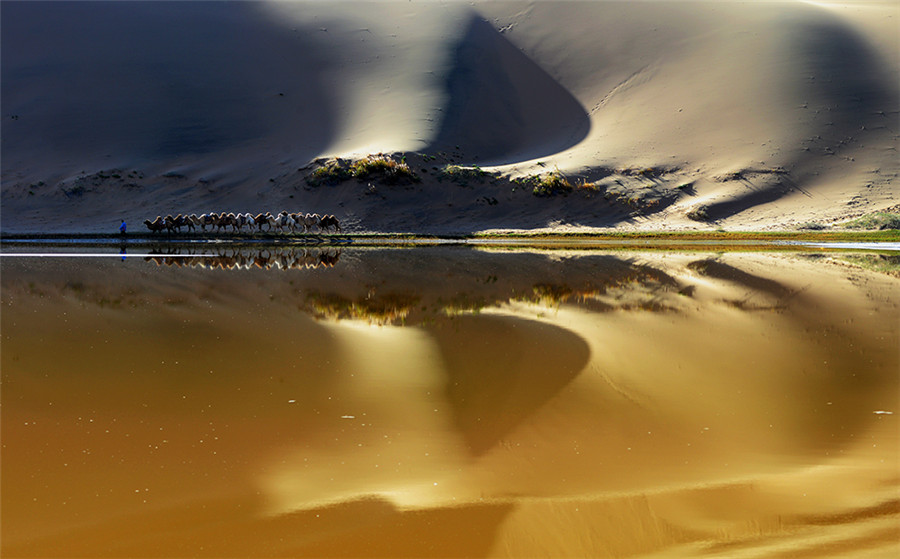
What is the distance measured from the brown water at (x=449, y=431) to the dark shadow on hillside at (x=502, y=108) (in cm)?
4418

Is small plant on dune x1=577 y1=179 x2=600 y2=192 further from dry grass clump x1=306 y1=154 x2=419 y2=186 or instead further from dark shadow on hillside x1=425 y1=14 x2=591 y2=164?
dry grass clump x1=306 y1=154 x2=419 y2=186

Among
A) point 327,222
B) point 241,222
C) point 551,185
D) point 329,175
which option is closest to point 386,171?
point 329,175

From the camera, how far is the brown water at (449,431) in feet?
17.4

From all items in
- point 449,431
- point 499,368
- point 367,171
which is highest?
point 367,171

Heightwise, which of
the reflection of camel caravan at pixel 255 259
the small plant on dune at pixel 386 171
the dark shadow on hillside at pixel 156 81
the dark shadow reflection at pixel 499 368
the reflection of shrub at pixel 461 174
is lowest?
the dark shadow reflection at pixel 499 368

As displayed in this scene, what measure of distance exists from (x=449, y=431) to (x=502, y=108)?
5971 cm

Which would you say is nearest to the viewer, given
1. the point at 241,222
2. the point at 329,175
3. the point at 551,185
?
the point at 241,222

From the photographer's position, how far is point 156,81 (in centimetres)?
6844

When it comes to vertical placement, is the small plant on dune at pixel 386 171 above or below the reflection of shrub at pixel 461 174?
above

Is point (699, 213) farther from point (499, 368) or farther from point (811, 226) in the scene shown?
point (499, 368)

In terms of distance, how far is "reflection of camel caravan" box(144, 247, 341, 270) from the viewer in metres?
25.1

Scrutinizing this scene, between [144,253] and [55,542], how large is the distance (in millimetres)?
27513

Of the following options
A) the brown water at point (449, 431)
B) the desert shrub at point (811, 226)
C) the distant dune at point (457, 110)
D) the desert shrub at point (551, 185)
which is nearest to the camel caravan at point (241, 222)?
the distant dune at point (457, 110)

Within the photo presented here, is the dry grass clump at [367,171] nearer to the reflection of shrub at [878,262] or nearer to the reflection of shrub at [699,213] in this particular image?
the reflection of shrub at [699,213]
